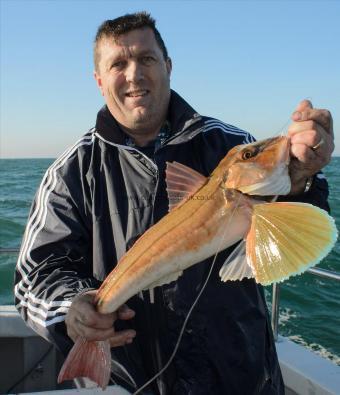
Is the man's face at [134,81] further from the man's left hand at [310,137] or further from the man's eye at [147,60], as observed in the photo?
the man's left hand at [310,137]

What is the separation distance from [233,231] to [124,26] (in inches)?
79.7

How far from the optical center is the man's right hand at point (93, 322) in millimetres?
2627

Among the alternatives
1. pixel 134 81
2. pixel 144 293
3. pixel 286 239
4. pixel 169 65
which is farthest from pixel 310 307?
pixel 286 239

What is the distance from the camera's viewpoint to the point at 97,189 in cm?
321

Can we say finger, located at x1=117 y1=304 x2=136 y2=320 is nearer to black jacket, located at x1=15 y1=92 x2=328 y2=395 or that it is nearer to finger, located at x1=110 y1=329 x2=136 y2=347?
finger, located at x1=110 y1=329 x2=136 y2=347

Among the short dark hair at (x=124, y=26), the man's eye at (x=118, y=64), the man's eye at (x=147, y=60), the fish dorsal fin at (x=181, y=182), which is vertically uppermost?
the short dark hair at (x=124, y=26)

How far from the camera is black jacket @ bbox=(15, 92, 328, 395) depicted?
9.60ft

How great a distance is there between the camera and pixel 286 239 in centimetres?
241

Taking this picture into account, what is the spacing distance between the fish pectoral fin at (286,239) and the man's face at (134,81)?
139 cm

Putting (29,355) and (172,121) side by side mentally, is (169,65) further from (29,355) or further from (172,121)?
(29,355)

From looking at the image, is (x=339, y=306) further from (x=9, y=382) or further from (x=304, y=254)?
(x=304, y=254)

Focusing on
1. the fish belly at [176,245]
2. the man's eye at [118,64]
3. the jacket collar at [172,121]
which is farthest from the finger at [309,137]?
the man's eye at [118,64]

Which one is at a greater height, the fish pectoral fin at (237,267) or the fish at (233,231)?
the fish at (233,231)

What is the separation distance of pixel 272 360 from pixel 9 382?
325 centimetres
